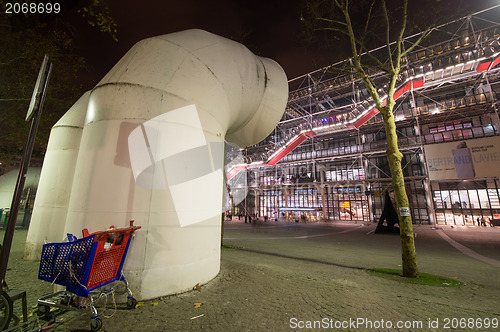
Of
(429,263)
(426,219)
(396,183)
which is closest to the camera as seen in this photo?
(396,183)

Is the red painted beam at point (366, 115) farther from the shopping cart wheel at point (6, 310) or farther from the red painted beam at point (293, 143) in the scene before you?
the shopping cart wheel at point (6, 310)

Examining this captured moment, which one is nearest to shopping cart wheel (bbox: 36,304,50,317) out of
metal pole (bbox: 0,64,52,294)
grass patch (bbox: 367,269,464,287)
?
metal pole (bbox: 0,64,52,294)

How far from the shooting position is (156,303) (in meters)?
2.88

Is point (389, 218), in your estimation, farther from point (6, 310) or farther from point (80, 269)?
point (6, 310)

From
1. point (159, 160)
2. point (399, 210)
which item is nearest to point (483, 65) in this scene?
point (399, 210)

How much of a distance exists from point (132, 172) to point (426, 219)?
94.3 ft

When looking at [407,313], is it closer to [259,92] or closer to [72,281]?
[72,281]

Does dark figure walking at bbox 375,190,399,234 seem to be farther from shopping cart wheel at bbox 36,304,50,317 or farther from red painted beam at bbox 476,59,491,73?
shopping cart wheel at bbox 36,304,50,317

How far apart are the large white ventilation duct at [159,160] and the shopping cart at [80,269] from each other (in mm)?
383

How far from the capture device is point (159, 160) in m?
3.30

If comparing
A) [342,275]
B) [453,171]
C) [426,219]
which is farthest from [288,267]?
[426,219]

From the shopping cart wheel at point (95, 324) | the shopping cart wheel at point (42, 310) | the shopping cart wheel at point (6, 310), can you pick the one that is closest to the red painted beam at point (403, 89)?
the shopping cart wheel at point (95, 324)

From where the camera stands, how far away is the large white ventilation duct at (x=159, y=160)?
3.08 meters

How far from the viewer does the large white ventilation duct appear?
308cm
